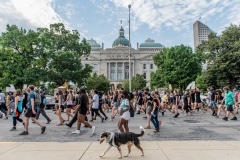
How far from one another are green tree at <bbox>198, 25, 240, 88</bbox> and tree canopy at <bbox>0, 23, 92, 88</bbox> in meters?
20.9

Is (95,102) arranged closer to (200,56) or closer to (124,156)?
(124,156)

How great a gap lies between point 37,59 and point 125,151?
32608 mm

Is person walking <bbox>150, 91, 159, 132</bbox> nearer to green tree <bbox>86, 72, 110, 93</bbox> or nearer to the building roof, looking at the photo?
green tree <bbox>86, 72, 110, 93</bbox>

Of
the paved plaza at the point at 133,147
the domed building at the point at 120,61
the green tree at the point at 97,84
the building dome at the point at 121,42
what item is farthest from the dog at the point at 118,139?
the building dome at the point at 121,42

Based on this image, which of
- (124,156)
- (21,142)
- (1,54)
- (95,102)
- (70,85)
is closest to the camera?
(124,156)

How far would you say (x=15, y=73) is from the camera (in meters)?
33.8

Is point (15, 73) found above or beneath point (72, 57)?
beneath

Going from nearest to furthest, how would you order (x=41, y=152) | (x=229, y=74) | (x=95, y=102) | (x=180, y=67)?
(x=41, y=152), (x=95, y=102), (x=229, y=74), (x=180, y=67)

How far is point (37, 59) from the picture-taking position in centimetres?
3625

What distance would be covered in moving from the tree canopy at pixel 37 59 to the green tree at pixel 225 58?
20.9m

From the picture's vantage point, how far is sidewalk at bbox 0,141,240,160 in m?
6.00

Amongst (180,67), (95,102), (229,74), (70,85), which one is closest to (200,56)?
(180,67)

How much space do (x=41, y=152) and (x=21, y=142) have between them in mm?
1692

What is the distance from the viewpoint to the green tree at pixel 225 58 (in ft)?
120
